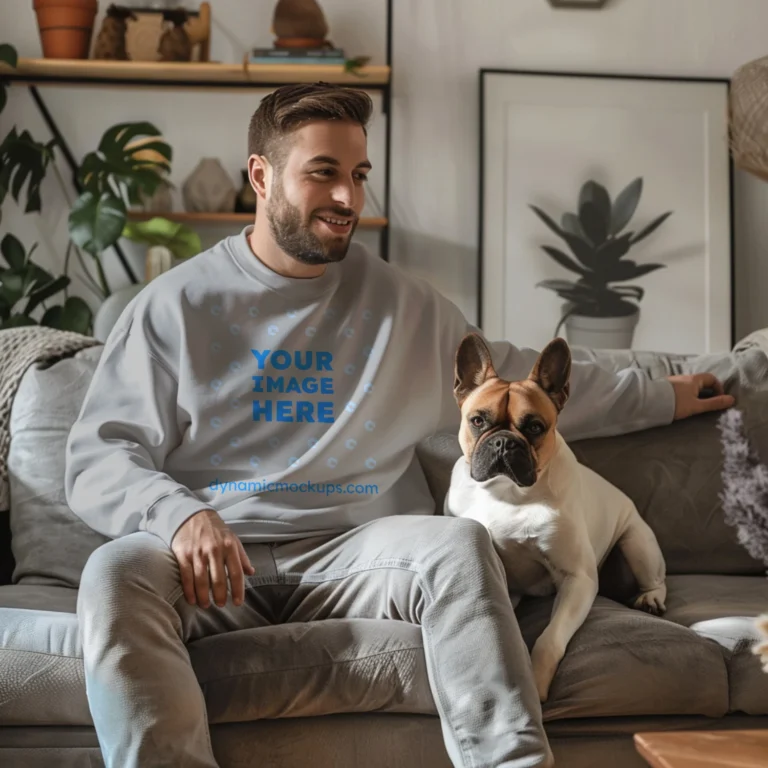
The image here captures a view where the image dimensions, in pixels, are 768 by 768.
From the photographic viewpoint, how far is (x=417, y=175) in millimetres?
3678

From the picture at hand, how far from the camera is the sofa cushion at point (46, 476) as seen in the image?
6.68ft

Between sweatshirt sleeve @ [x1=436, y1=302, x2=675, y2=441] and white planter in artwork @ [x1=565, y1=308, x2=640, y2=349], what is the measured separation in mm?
1453

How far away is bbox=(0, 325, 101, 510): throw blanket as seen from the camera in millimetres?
2170

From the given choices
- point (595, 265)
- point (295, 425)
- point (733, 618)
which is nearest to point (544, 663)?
point (733, 618)

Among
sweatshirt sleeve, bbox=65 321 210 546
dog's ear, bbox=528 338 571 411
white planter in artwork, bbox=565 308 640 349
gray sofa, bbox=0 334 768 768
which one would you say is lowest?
gray sofa, bbox=0 334 768 768

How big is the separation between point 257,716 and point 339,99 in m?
1.10

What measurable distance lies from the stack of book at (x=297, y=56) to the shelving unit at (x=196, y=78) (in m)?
0.02

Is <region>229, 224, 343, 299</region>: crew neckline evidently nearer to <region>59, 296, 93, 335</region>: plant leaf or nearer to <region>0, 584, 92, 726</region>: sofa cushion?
<region>0, 584, 92, 726</region>: sofa cushion

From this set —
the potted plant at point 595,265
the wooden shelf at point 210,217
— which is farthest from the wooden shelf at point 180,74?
the potted plant at point 595,265

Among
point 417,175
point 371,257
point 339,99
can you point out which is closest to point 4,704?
point 371,257

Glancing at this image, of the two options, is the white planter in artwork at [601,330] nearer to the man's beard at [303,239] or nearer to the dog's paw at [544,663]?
the man's beard at [303,239]

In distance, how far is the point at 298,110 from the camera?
6.39ft

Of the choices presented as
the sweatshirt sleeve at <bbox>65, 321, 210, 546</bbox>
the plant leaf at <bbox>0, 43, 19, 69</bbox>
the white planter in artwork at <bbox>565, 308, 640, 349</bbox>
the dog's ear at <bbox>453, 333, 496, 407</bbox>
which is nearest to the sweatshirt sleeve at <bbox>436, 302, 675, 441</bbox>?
the dog's ear at <bbox>453, 333, 496, 407</bbox>

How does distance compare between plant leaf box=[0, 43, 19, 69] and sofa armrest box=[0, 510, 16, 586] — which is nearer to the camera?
sofa armrest box=[0, 510, 16, 586]
